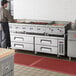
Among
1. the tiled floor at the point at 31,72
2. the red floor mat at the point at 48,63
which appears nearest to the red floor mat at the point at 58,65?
the red floor mat at the point at 48,63

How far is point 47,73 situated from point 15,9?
3016 mm

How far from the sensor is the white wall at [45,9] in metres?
4.99

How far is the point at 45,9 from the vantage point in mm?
5344

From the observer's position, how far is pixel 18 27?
5176mm

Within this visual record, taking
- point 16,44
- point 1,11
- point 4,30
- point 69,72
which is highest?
point 1,11

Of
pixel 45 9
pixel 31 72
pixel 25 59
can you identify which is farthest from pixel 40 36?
pixel 31 72

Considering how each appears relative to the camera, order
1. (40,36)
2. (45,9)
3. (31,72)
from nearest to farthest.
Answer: (31,72) < (40,36) < (45,9)

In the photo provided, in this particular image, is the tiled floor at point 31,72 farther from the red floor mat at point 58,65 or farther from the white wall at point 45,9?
the white wall at point 45,9

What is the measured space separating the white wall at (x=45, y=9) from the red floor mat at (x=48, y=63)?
4.39ft

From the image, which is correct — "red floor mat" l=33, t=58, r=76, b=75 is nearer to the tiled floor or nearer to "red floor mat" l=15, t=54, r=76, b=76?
"red floor mat" l=15, t=54, r=76, b=76

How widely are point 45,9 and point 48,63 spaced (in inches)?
72.4

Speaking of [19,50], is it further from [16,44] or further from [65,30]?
→ [65,30]

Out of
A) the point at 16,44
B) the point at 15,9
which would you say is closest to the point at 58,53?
the point at 16,44

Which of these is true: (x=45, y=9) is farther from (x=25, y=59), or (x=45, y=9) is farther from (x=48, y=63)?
(x=48, y=63)
